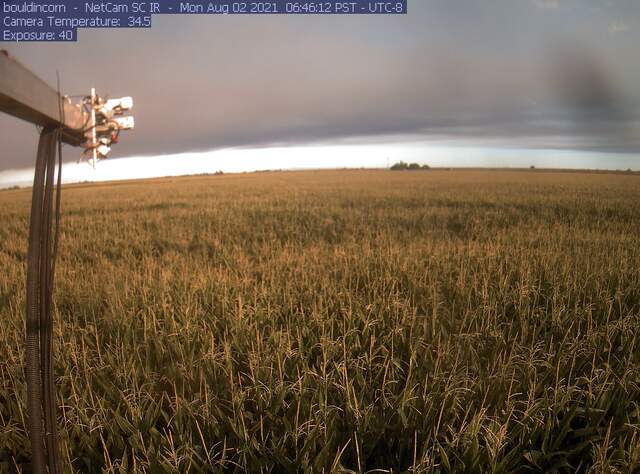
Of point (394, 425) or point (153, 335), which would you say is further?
point (153, 335)

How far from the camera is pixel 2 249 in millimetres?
6594

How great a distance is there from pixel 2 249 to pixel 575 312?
317 inches

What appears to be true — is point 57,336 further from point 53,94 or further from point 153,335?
point 53,94

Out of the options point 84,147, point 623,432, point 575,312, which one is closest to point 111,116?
point 84,147

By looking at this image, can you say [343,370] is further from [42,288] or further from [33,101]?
[33,101]

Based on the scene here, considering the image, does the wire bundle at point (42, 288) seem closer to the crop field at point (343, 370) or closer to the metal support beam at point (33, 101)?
the metal support beam at point (33, 101)

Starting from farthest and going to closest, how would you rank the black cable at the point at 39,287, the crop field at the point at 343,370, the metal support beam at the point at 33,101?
the crop field at the point at 343,370 → the black cable at the point at 39,287 → the metal support beam at the point at 33,101

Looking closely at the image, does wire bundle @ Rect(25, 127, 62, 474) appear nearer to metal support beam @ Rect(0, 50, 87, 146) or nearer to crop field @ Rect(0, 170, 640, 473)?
metal support beam @ Rect(0, 50, 87, 146)

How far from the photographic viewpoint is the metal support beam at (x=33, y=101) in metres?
0.91

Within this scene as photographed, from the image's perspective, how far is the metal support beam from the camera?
35.9 inches

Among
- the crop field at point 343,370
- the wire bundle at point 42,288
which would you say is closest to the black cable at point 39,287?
the wire bundle at point 42,288

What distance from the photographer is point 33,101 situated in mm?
1051

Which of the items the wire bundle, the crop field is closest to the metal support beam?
the wire bundle

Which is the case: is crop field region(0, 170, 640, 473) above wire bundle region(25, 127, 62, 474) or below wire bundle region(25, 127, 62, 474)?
below
